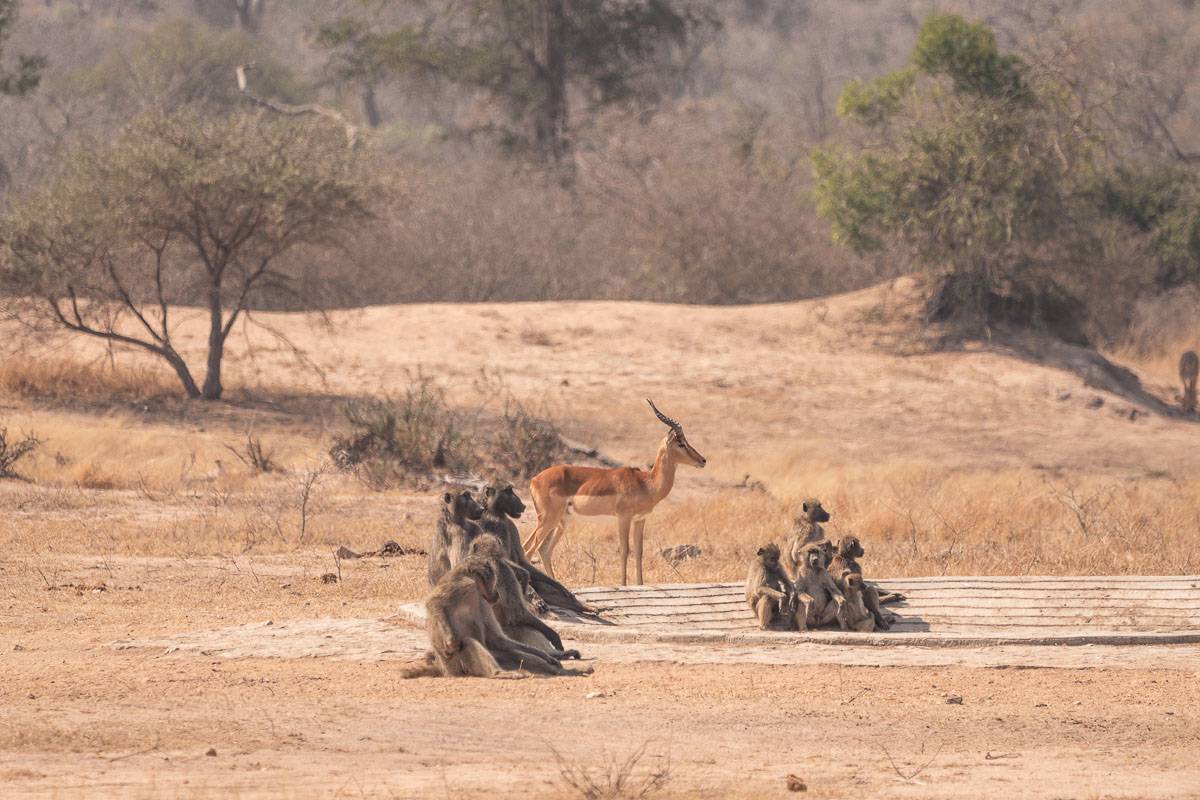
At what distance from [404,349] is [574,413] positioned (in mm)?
3454

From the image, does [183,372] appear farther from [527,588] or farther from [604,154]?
[604,154]

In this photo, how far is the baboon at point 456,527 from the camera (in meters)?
9.90

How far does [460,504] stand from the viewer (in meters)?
9.94

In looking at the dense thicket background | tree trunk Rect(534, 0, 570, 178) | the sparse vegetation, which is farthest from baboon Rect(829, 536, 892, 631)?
tree trunk Rect(534, 0, 570, 178)

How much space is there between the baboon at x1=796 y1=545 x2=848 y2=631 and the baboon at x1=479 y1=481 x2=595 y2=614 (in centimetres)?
133

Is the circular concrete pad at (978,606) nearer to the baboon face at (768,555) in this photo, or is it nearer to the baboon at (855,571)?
the baboon at (855,571)

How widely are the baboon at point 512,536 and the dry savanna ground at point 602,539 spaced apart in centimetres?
88

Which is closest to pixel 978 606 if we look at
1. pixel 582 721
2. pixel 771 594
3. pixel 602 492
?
pixel 771 594

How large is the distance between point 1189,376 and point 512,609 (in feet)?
63.7

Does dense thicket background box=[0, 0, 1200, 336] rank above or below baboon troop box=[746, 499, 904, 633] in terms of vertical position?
above

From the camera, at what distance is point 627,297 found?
33312mm

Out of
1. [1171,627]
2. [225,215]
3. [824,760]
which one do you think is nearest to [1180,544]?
[1171,627]

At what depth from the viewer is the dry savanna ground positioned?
24.7 feet

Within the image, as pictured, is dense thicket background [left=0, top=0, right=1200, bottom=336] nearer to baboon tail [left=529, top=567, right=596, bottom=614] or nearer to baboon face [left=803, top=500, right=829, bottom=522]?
baboon face [left=803, top=500, right=829, bottom=522]
